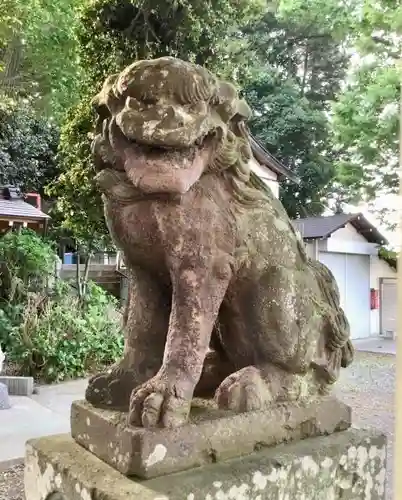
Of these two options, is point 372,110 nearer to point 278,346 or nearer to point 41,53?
point 41,53

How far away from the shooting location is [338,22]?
5746 millimetres

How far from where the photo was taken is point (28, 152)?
8.54m

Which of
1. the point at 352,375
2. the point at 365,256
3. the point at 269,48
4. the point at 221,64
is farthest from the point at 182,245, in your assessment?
the point at 269,48

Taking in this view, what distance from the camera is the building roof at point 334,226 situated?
7.29 meters

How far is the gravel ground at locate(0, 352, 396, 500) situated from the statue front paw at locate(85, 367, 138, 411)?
1980mm

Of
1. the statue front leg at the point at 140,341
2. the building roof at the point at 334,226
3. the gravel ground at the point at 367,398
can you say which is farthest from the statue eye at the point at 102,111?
Answer: the building roof at the point at 334,226

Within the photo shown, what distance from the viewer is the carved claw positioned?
A: 107 cm

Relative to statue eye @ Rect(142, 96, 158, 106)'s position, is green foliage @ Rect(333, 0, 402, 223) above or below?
above

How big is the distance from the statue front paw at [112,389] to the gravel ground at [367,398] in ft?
6.50

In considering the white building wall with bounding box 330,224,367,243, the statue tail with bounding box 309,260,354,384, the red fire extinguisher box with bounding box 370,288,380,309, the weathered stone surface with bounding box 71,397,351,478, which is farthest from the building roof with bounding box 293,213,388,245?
the weathered stone surface with bounding box 71,397,351,478

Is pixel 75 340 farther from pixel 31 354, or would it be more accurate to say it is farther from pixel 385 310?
pixel 385 310

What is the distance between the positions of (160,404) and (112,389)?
213 millimetres

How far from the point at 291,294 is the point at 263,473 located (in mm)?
359

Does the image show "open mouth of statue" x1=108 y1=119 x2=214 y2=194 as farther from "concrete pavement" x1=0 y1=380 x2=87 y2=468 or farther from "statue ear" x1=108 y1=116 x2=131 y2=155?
"concrete pavement" x1=0 y1=380 x2=87 y2=468
